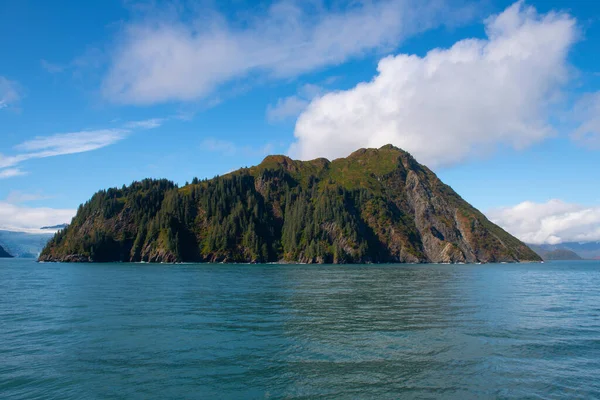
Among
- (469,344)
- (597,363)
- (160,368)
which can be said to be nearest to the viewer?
(160,368)

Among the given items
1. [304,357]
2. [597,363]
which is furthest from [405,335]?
[597,363]

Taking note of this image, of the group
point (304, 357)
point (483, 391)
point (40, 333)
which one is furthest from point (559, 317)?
point (40, 333)

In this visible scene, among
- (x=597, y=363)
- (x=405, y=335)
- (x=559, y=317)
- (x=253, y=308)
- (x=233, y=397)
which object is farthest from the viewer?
(x=253, y=308)

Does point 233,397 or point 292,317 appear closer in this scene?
point 233,397

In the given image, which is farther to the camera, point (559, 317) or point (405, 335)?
point (559, 317)

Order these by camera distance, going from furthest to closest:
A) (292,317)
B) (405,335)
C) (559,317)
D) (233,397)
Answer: (559,317)
(292,317)
(405,335)
(233,397)

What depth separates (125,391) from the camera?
2377 cm

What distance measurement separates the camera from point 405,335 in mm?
38500

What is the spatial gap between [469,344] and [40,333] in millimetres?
40734

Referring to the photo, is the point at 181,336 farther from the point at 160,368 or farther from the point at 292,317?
the point at 292,317

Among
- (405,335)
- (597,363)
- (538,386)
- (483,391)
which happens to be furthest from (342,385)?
(597,363)

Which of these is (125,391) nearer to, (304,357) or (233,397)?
(233,397)

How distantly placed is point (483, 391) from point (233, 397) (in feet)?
49.7

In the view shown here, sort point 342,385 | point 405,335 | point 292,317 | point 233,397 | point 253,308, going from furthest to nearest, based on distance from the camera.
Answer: point 253,308, point 292,317, point 405,335, point 342,385, point 233,397
